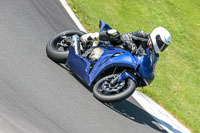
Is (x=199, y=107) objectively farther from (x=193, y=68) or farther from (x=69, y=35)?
(x=69, y=35)

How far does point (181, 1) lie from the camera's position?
1778 cm

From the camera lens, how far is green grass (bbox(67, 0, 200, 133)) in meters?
10.9

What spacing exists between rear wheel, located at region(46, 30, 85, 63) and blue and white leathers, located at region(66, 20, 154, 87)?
0.20 metres

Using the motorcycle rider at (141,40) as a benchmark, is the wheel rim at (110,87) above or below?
below

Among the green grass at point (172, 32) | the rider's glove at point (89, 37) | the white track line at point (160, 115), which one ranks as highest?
the rider's glove at point (89, 37)

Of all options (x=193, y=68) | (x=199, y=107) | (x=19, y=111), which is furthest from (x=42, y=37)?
(x=193, y=68)

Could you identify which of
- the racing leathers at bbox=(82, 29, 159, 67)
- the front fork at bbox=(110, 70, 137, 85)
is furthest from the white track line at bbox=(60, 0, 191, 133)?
the front fork at bbox=(110, 70, 137, 85)

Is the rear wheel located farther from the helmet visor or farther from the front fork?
the helmet visor

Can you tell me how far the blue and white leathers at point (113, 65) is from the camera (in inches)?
291

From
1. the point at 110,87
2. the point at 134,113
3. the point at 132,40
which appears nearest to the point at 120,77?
the point at 110,87

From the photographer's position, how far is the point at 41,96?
6430 millimetres

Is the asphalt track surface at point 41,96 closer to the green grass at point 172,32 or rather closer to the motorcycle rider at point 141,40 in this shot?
the motorcycle rider at point 141,40

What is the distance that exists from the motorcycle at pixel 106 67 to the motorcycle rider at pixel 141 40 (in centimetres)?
13

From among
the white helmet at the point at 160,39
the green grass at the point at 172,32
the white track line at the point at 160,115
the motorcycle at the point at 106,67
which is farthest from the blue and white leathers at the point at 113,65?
the green grass at the point at 172,32
